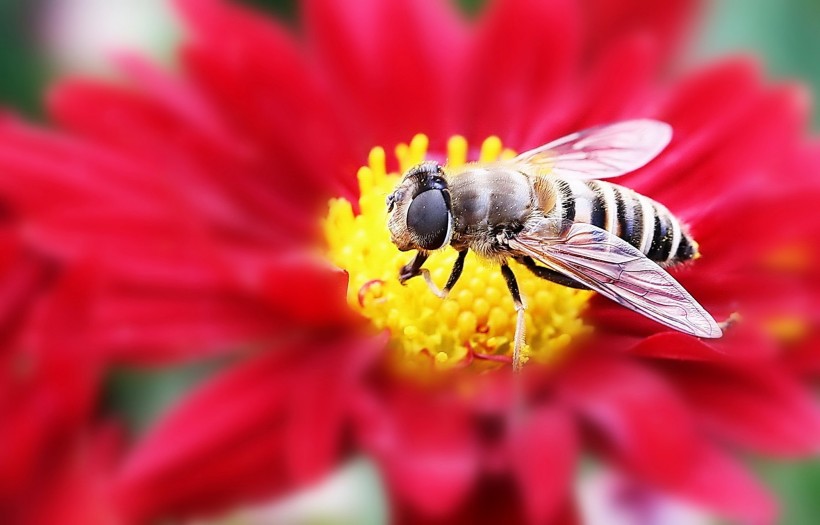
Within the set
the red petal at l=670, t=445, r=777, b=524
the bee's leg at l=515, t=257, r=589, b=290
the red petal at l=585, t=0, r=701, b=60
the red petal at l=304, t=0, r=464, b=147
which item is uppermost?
the red petal at l=585, t=0, r=701, b=60

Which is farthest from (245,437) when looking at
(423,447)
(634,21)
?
(634,21)

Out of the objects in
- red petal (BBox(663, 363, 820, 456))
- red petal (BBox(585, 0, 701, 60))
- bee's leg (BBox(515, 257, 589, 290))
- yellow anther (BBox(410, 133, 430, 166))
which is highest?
red petal (BBox(585, 0, 701, 60))

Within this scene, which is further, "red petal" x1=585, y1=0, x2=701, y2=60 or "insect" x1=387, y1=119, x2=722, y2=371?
"red petal" x1=585, y1=0, x2=701, y2=60

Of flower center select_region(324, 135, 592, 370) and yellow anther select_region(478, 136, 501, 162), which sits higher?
yellow anther select_region(478, 136, 501, 162)

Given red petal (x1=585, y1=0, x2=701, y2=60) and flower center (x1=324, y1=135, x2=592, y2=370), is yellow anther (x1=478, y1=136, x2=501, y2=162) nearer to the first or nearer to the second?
flower center (x1=324, y1=135, x2=592, y2=370)

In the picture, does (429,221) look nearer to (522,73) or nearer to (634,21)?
(522,73)

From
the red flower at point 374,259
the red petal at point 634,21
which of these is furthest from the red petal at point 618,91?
the red petal at point 634,21

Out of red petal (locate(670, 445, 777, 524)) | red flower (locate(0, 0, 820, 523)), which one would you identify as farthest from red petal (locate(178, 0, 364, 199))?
red petal (locate(670, 445, 777, 524))

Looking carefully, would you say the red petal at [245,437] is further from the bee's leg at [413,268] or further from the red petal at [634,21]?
the red petal at [634,21]

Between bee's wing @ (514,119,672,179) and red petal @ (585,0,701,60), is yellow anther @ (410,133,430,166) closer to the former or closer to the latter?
bee's wing @ (514,119,672,179)
